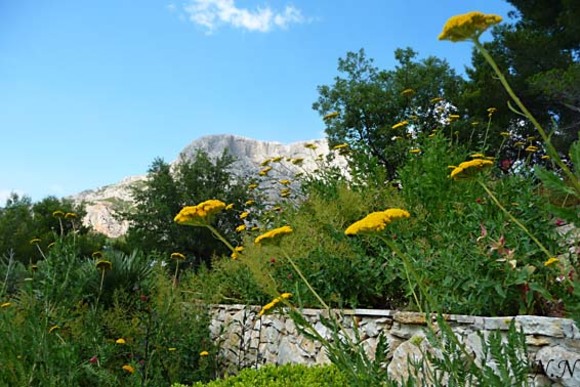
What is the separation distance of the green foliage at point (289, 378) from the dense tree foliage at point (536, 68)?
8771 mm

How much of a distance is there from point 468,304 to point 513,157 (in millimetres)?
11994

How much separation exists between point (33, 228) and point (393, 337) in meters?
14.0

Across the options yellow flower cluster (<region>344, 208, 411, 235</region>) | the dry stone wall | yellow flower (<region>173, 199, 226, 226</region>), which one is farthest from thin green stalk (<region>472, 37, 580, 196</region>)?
yellow flower (<region>173, 199, 226, 226</region>)

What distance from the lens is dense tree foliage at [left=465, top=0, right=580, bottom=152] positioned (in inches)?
437

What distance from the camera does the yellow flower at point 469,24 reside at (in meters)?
1.53

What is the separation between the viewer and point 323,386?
10.5 feet

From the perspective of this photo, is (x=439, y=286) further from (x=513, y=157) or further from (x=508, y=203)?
(x=513, y=157)

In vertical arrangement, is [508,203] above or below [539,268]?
above

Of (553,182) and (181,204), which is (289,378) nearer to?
(553,182)

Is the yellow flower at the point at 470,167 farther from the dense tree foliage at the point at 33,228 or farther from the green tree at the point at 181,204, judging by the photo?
the green tree at the point at 181,204

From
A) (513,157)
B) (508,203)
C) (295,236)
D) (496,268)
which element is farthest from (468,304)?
(513,157)

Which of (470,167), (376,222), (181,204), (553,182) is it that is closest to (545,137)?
(553,182)

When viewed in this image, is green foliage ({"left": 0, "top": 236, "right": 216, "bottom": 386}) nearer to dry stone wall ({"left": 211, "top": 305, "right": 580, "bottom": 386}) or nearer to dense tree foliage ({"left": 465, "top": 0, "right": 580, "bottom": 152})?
dry stone wall ({"left": 211, "top": 305, "right": 580, "bottom": 386})

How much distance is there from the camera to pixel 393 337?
354 cm
